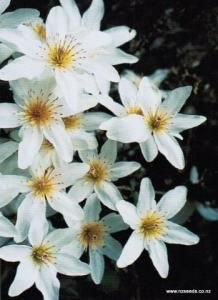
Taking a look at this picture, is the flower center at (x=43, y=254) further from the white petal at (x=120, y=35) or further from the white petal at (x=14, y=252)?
the white petal at (x=120, y=35)

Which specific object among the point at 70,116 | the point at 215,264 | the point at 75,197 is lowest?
the point at 215,264

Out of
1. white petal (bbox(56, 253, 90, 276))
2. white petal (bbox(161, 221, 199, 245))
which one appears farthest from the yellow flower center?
white petal (bbox(161, 221, 199, 245))

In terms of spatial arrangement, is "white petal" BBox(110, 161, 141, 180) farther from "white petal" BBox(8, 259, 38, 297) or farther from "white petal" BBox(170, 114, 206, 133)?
"white petal" BBox(8, 259, 38, 297)

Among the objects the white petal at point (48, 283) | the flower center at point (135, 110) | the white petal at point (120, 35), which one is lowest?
the white petal at point (48, 283)

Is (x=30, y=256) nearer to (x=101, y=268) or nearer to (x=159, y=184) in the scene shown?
(x=101, y=268)

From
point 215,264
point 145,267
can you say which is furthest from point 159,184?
point 215,264

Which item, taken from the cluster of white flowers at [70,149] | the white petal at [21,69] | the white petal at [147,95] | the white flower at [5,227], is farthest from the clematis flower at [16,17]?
the white flower at [5,227]

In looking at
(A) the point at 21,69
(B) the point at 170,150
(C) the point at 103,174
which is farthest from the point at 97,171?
(A) the point at 21,69
